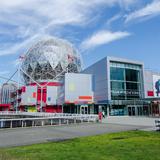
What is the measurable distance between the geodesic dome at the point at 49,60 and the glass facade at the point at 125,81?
2901 centimetres

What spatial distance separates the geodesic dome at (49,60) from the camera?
7700cm

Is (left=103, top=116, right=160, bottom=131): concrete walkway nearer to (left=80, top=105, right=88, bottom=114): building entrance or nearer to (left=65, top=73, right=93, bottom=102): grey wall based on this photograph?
(left=80, top=105, right=88, bottom=114): building entrance

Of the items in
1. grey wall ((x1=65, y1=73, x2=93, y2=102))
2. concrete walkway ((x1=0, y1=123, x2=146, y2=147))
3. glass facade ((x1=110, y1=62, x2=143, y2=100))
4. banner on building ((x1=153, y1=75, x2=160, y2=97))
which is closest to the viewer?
concrete walkway ((x1=0, y1=123, x2=146, y2=147))

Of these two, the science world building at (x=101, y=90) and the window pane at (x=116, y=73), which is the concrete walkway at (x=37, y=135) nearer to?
the science world building at (x=101, y=90)

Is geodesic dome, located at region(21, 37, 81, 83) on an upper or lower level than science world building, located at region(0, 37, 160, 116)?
upper

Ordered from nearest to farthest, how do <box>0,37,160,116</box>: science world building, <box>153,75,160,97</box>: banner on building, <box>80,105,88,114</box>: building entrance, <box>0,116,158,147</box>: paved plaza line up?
1. <box>0,116,158,147</box>: paved plaza
2. <box>0,37,160,116</box>: science world building
3. <box>80,105,88,114</box>: building entrance
4. <box>153,75,160,97</box>: banner on building

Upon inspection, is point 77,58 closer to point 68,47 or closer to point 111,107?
point 68,47

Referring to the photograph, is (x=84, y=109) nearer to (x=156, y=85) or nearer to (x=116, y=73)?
(x=116, y=73)

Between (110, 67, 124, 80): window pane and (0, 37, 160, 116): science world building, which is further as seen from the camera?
(110, 67, 124, 80): window pane

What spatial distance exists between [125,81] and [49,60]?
3429 cm

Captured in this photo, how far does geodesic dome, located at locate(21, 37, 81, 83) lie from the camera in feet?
253

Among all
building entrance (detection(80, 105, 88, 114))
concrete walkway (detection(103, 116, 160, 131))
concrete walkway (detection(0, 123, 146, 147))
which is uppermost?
building entrance (detection(80, 105, 88, 114))

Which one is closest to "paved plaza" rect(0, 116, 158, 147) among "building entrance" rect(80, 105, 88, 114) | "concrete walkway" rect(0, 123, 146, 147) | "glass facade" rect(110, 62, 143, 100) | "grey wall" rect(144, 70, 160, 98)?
"concrete walkway" rect(0, 123, 146, 147)

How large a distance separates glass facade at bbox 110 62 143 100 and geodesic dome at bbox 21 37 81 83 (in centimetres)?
2901
